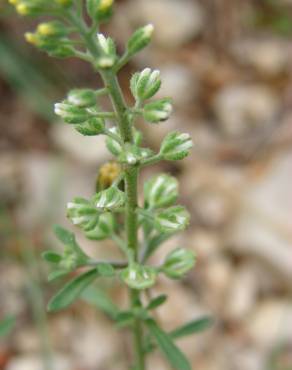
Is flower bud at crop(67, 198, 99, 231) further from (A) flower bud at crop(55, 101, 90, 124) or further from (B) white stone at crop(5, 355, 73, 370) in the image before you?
(B) white stone at crop(5, 355, 73, 370)

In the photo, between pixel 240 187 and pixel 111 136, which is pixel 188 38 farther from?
pixel 111 136

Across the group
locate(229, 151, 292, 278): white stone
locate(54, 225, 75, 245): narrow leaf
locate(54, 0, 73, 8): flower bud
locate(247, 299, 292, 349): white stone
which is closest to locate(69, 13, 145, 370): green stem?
locate(54, 0, 73, 8): flower bud

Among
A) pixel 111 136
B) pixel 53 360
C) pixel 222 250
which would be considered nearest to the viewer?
pixel 111 136

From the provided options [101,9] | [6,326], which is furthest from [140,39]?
[6,326]

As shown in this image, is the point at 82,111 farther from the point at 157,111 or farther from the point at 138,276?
the point at 138,276

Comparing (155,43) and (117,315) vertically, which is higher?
(155,43)

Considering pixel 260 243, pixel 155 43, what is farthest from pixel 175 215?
pixel 155 43

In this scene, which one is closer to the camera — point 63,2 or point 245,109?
point 63,2
